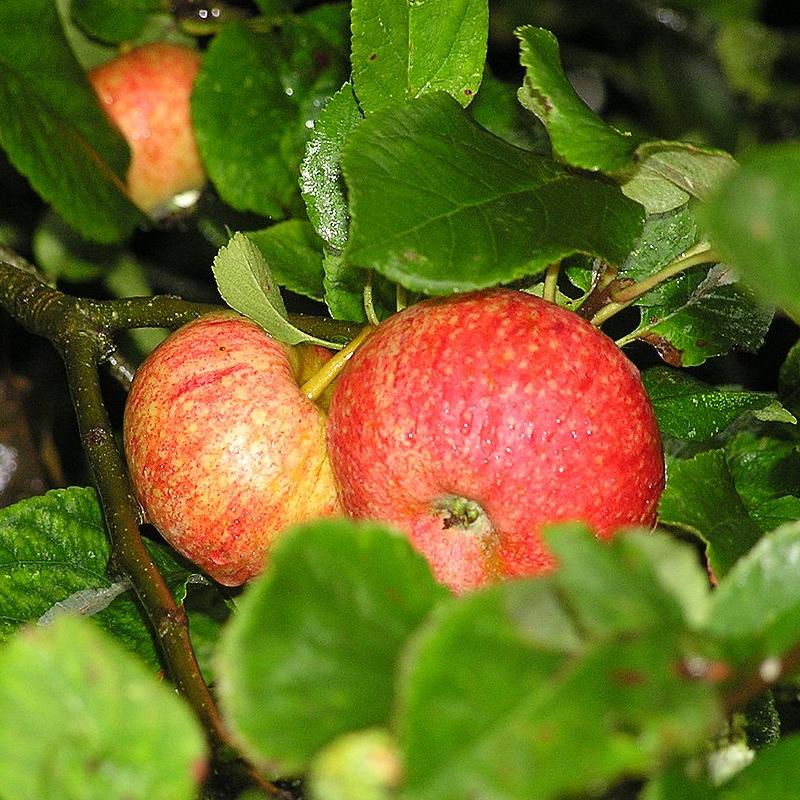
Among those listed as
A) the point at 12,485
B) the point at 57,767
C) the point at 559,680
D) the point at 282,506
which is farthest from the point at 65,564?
the point at 559,680

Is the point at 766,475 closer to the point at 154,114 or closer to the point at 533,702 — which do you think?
the point at 533,702

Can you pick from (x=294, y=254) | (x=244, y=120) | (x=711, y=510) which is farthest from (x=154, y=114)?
(x=711, y=510)

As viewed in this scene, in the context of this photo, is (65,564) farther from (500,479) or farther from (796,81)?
(796,81)

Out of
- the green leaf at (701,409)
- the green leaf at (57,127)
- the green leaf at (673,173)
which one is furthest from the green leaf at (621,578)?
the green leaf at (57,127)

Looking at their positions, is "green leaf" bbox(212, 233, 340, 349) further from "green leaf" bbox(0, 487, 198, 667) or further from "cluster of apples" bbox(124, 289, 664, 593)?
"green leaf" bbox(0, 487, 198, 667)

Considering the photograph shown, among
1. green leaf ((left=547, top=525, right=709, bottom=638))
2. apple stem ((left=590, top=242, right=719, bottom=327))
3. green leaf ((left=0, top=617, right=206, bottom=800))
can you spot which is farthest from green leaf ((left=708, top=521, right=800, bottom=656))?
apple stem ((left=590, top=242, right=719, bottom=327))

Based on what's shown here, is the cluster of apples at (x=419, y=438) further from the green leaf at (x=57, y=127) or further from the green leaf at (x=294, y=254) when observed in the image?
the green leaf at (x=57, y=127)
